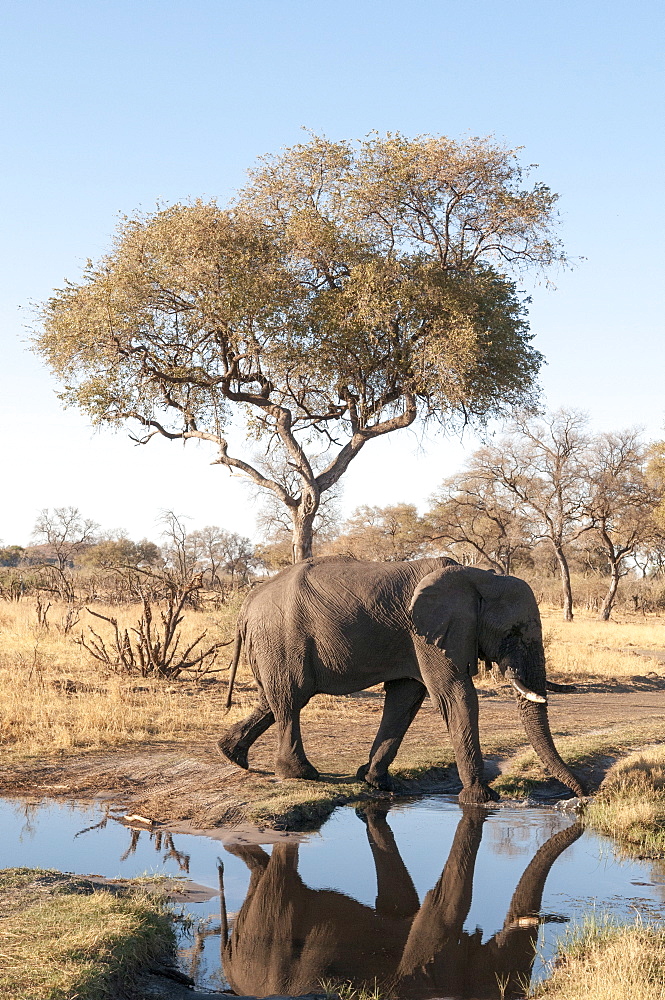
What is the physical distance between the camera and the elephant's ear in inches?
367

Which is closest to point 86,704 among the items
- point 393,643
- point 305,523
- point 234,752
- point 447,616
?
point 234,752

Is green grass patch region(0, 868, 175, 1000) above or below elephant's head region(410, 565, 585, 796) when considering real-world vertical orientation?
below

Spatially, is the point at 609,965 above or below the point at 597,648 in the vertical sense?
below

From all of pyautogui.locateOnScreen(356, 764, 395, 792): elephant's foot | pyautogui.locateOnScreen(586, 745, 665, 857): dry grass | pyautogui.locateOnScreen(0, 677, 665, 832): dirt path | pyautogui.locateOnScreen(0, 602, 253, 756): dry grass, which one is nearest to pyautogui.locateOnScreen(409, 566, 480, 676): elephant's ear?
pyautogui.locateOnScreen(356, 764, 395, 792): elephant's foot

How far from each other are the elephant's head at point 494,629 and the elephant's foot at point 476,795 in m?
0.68

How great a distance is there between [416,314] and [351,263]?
158cm

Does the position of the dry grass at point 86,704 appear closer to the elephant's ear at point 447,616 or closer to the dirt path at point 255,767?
the dirt path at point 255,767

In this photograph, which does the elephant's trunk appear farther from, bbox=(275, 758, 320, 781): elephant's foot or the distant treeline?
the distant treeline

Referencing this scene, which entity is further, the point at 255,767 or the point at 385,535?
the point at 385,535

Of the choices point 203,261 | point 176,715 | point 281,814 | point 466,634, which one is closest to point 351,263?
point 203,261

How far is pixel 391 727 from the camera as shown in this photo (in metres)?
9.65

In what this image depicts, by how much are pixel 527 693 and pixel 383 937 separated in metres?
3.91

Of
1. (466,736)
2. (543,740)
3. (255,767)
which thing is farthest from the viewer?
(255,767)

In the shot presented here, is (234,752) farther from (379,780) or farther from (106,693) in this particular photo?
(106,693)
